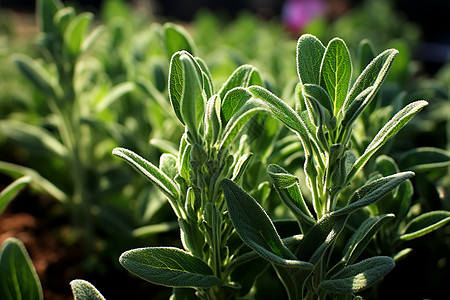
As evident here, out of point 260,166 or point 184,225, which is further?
point 260,166

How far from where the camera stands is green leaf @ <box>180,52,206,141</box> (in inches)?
26.6

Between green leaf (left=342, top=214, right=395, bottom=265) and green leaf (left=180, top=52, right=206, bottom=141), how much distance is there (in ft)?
1.07

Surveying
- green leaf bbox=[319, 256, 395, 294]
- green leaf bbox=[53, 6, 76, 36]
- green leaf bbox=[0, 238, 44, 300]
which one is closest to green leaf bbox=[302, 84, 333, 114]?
green leaf bbox=[319, 256, 395, 294]

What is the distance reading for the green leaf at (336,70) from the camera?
0.82m

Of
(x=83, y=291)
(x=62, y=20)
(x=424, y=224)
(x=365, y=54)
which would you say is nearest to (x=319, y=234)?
(x=424, y=224)

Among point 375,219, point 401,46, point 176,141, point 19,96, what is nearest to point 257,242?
point 375,219

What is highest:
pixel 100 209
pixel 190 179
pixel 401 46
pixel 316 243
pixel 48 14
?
pixel 48 14

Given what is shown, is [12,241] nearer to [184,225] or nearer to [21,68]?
[184,225]

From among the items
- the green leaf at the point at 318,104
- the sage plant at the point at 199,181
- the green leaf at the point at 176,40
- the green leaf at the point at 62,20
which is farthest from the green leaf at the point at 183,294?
the green leaf at the point at 62,20

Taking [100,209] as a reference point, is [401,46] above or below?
above

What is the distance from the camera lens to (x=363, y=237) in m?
0.79

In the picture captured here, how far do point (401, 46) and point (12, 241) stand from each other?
134 centimetres

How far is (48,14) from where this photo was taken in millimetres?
1452

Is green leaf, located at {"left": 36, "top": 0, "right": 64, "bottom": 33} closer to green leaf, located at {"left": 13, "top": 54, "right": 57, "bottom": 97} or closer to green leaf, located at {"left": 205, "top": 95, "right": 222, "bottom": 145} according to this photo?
green leaf, located at {"left": 13, "top": 54, "right": 57, "bottom": 97}
